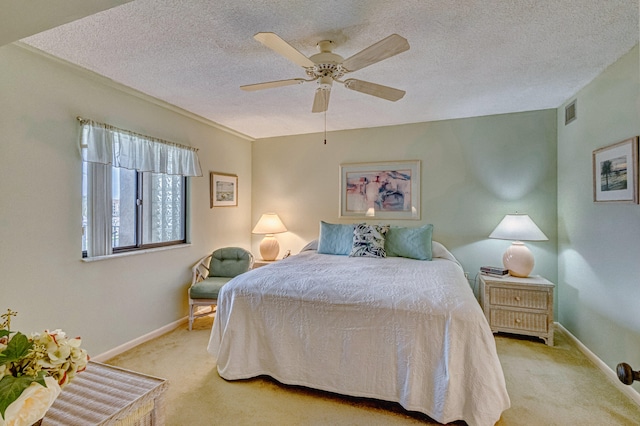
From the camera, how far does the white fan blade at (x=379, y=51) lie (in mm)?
1509

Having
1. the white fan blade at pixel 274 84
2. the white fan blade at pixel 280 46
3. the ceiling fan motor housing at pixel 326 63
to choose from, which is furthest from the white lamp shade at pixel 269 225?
the white fan blade at pixel 280 46

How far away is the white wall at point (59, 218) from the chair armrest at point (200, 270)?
12.5 inches

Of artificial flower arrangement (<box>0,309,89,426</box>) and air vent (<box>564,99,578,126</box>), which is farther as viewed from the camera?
air vent (<box>564,99,578,126</box>)

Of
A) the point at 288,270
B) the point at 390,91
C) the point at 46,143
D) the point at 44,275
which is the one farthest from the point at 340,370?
the point at 46,143

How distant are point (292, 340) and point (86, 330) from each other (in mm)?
1781

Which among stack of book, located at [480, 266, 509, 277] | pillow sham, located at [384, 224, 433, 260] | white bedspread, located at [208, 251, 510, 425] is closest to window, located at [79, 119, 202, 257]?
white bedspread, located at [208, 251, 510, 425]

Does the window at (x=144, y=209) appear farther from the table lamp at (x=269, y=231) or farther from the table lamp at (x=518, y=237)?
the table lamp at (x=518, y=237)

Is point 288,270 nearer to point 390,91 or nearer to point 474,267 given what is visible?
point 390,91

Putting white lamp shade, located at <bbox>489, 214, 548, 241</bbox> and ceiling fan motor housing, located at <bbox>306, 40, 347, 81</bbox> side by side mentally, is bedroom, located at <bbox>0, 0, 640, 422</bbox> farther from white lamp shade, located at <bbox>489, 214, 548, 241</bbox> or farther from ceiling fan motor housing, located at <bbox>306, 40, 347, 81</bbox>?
ceiling fan motor housing, located at <bbox>306, 40, 347, 81</bbox>

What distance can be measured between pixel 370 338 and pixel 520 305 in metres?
1.93

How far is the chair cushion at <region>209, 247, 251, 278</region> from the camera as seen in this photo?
353 centimetres

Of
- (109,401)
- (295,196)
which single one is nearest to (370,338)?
(109,401)

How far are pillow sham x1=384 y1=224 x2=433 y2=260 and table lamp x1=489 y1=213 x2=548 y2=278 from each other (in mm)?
740

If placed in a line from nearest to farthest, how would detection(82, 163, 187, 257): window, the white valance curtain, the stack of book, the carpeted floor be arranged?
the carpeted floor → the white valance curtain → detection(82, 163, 187, 257): window → the stack of book
